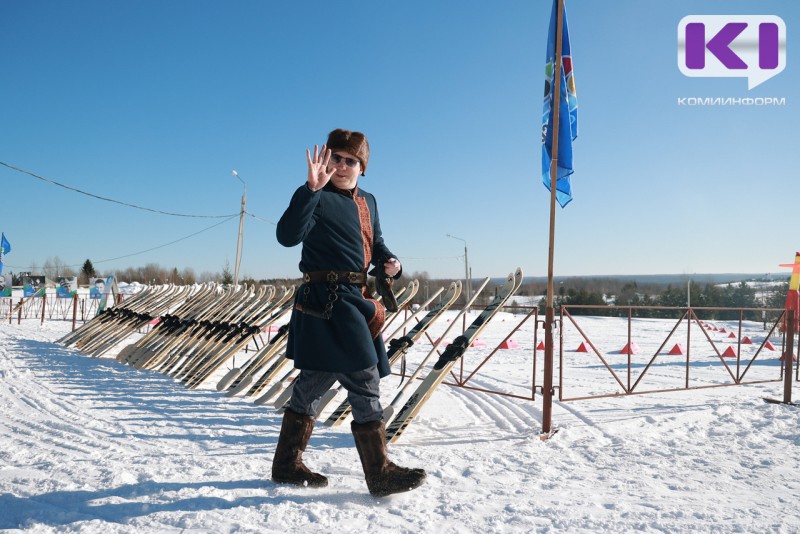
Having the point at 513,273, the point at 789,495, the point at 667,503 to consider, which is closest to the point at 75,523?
the point at 667,503

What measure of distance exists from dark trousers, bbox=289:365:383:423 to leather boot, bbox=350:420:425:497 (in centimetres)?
5

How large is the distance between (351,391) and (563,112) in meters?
2.92

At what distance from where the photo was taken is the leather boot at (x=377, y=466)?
2.43 m

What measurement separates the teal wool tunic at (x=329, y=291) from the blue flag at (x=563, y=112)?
7.12 ft

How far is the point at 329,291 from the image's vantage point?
2434mm

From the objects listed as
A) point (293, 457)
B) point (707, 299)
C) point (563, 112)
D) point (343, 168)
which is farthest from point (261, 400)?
point (707, 299)

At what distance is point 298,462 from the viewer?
2564 millimetres

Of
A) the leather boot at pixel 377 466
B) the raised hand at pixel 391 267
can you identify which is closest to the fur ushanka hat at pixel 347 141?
the raised hand at pixel 391 267

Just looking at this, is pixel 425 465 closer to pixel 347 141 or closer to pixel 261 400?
pixel 347 141

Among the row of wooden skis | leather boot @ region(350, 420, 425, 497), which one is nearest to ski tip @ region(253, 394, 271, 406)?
the row of wooden skis

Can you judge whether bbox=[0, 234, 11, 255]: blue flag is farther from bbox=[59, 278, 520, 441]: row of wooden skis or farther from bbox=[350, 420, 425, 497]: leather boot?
bbox=[350, 420, 425, 497]: leather boot

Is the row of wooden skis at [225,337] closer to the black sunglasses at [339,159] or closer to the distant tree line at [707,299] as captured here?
the black sunglasses at [339,159]

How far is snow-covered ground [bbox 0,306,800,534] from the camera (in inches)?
88.4

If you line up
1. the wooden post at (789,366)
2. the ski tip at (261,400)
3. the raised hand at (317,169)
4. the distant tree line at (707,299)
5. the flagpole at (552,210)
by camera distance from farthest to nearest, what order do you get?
the distant tree line at (707,299), the wooden post at (789,366), the ski tip at (261,400), the flagpole at (552,210), the raised hand at (317,169)
